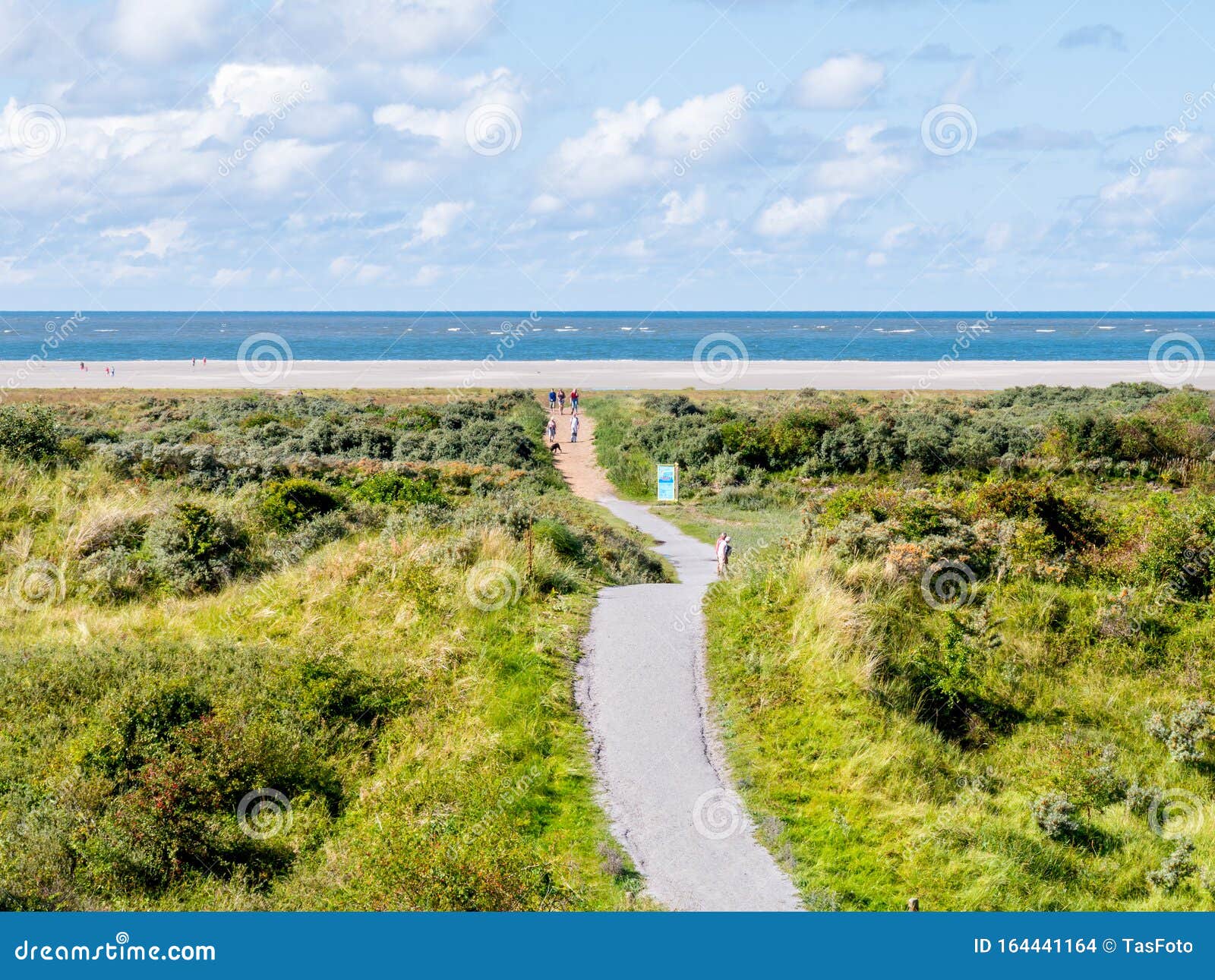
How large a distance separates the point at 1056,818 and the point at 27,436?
2012cm

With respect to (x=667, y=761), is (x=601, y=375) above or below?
above

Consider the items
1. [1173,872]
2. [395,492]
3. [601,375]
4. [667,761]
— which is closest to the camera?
[1173,872]

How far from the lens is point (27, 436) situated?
70.4ft

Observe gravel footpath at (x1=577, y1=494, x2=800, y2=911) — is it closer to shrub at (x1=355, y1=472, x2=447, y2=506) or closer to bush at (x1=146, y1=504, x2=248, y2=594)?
bush at (x1=146, y1=504, x2=248, y2=594)

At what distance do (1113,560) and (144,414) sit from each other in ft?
144

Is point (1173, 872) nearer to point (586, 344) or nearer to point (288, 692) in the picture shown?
point (288, 692)

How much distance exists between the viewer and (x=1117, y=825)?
10789 millimetres

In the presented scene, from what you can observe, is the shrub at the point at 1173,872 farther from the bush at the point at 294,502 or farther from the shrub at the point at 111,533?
the shrub at the point at 111,533

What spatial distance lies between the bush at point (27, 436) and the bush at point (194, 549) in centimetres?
566

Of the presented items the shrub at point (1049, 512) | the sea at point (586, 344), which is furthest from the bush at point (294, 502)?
the sea at point (586, 344)

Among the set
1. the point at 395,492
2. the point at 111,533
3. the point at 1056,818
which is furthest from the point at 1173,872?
the point at 395,492

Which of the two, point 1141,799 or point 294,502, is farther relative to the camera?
point 294,502

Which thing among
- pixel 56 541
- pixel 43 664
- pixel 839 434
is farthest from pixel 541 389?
pixel 43 664

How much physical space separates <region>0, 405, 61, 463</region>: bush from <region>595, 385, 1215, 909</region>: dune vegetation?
14.3 meters
